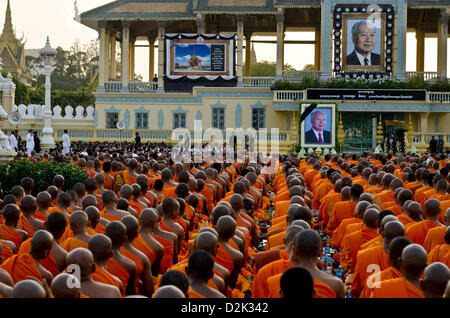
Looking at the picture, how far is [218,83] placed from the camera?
45188mm

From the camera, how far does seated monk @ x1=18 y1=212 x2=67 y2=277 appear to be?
23.7 feet

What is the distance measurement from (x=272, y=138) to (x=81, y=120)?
14.5 metres

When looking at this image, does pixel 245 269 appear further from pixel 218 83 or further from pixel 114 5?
pixel 114 5

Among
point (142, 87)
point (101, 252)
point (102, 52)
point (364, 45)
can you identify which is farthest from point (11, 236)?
point (102, 52)

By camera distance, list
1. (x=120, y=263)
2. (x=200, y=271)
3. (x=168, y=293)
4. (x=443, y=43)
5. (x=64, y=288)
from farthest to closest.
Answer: (x=443, y=43), (x=120, y=263), (x=200, y=271), (x=64, y=288), (x=168, y=293)

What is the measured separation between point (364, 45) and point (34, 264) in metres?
41.0

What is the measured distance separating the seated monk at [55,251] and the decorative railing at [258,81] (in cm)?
3892

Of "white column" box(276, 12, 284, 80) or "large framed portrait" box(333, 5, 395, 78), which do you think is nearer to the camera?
"large framed portrait" box(333, 5, 395, 78)

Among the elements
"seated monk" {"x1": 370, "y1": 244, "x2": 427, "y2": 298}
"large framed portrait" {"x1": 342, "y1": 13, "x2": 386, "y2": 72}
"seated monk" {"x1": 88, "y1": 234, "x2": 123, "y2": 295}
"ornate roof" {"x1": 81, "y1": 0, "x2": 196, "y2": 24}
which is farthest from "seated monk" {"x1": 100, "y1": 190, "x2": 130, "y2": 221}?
"ornate roof" {"x1": 81, "y1": 0, "x2": 196, "y2": 24}

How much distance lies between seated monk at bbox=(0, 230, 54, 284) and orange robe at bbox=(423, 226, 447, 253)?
4607mm

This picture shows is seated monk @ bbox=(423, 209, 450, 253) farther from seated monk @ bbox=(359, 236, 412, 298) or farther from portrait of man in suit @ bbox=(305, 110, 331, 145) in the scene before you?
portrait of man in suit @ bbox=(305, 110, 331, 145)

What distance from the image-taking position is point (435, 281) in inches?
211

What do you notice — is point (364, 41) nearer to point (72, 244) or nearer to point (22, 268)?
point (72, 244)
